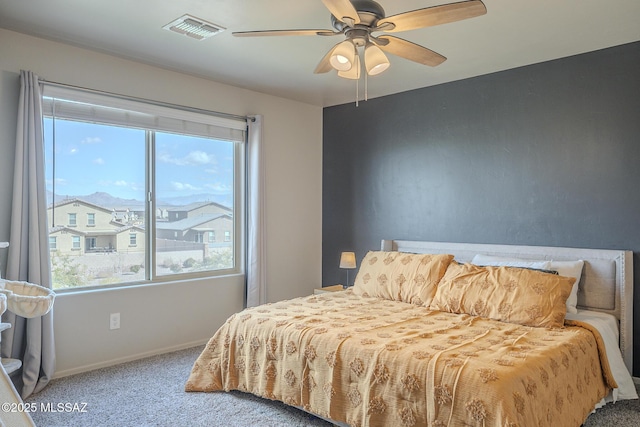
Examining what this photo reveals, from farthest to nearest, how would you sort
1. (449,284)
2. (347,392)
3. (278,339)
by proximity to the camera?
(449,284) < (278,339) < (347,392)

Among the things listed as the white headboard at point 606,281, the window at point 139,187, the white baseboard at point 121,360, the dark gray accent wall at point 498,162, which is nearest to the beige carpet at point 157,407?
the white baseboard at point 121,360

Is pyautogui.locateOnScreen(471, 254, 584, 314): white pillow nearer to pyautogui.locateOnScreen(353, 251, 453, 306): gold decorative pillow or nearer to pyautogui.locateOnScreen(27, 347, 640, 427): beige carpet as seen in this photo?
pyautogui.locateOnScreen(353, 251, 453, 306): gold decorative pillow

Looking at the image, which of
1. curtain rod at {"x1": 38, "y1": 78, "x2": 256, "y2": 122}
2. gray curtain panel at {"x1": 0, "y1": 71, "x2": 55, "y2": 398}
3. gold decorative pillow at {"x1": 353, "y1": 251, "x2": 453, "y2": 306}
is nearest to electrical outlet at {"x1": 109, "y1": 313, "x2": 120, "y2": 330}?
gray curtain panel at {"x1": 0, "y1": 71, "x2": 55, "y2": 398}

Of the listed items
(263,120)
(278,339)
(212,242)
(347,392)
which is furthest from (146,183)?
(347,392)

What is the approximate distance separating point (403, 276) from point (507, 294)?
852 millimetres

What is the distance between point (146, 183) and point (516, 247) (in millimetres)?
3105

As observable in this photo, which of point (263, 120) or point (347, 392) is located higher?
point (263, 120)

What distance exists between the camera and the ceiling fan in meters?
2.07

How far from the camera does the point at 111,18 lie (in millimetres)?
2854

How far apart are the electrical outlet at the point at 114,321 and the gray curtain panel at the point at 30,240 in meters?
0.48

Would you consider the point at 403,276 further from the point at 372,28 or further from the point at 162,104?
the point at 162,104

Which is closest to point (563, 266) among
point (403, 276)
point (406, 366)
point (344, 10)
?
point (403, 276)

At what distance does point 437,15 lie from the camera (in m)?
2.12

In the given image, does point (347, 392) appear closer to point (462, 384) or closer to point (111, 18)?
point (462, 384)
